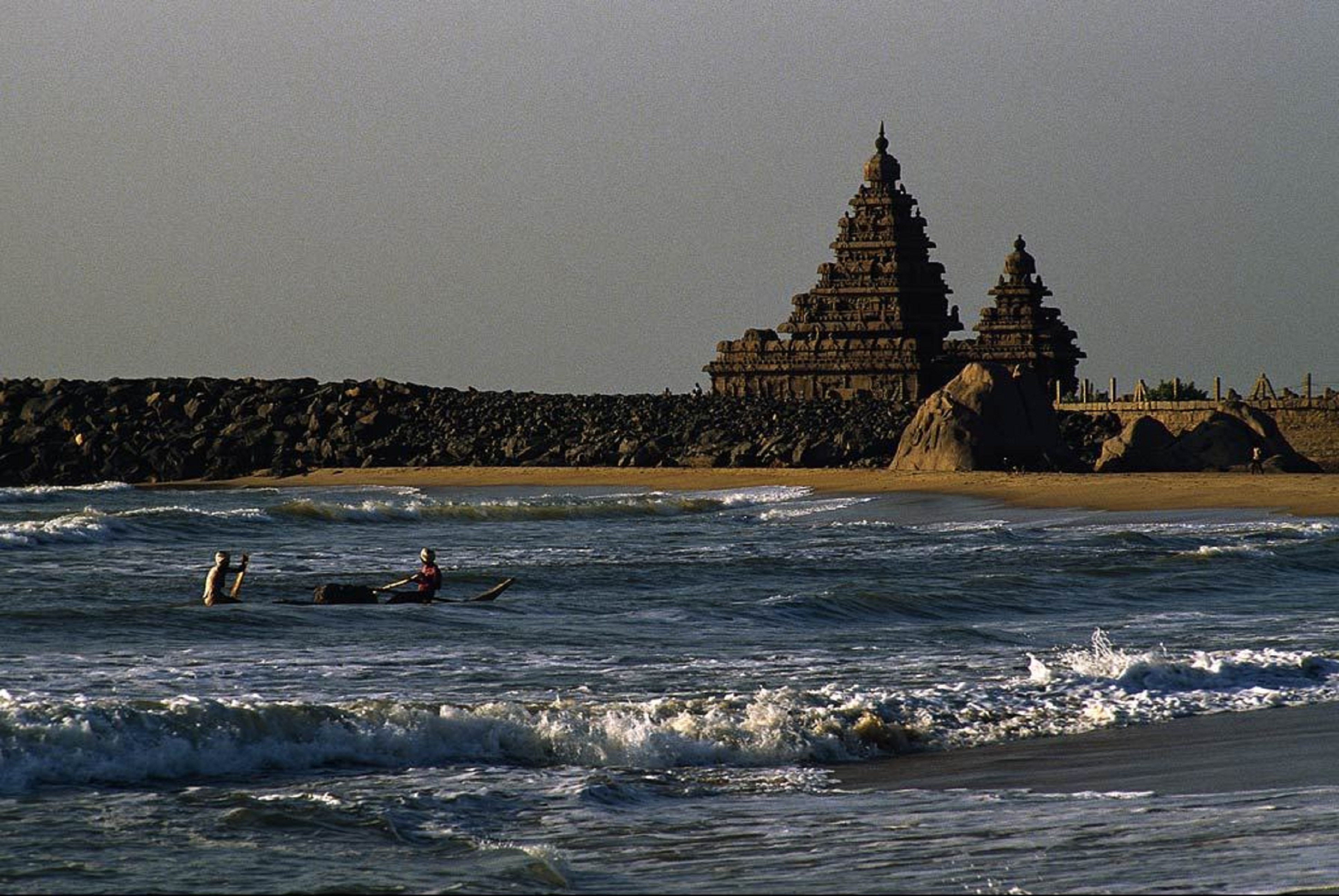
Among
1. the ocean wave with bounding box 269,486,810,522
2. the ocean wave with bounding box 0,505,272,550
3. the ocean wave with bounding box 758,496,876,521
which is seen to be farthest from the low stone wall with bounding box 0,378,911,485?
the ocean wave with bounding box 0,505,272,550

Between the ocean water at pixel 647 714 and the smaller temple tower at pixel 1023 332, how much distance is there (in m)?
75.8

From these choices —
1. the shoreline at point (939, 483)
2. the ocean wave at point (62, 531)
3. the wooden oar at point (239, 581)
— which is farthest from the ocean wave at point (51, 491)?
the wooden oar at point (239, 581)

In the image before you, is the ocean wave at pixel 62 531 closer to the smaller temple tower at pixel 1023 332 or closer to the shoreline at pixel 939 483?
the shoreline at pixel 939 483

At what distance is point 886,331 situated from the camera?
11175 centimetres

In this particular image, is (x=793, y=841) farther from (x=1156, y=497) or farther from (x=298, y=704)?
(x=1156, y=497)

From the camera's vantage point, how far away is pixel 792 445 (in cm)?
7025

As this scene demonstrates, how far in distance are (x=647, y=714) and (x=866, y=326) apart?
9721 cm

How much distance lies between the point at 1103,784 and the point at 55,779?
701 centimetres

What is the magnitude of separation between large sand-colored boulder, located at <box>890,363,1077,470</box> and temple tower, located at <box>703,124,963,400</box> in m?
45.8

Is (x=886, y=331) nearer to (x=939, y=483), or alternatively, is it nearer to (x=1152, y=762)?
(x=939, y=483)

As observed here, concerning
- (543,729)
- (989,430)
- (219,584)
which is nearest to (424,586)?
(219,584)

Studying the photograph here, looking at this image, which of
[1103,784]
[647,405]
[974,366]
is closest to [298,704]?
[1103,784]

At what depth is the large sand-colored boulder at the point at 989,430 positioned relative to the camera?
60438 millimetres

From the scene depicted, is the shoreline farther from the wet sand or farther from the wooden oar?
the wet sand
